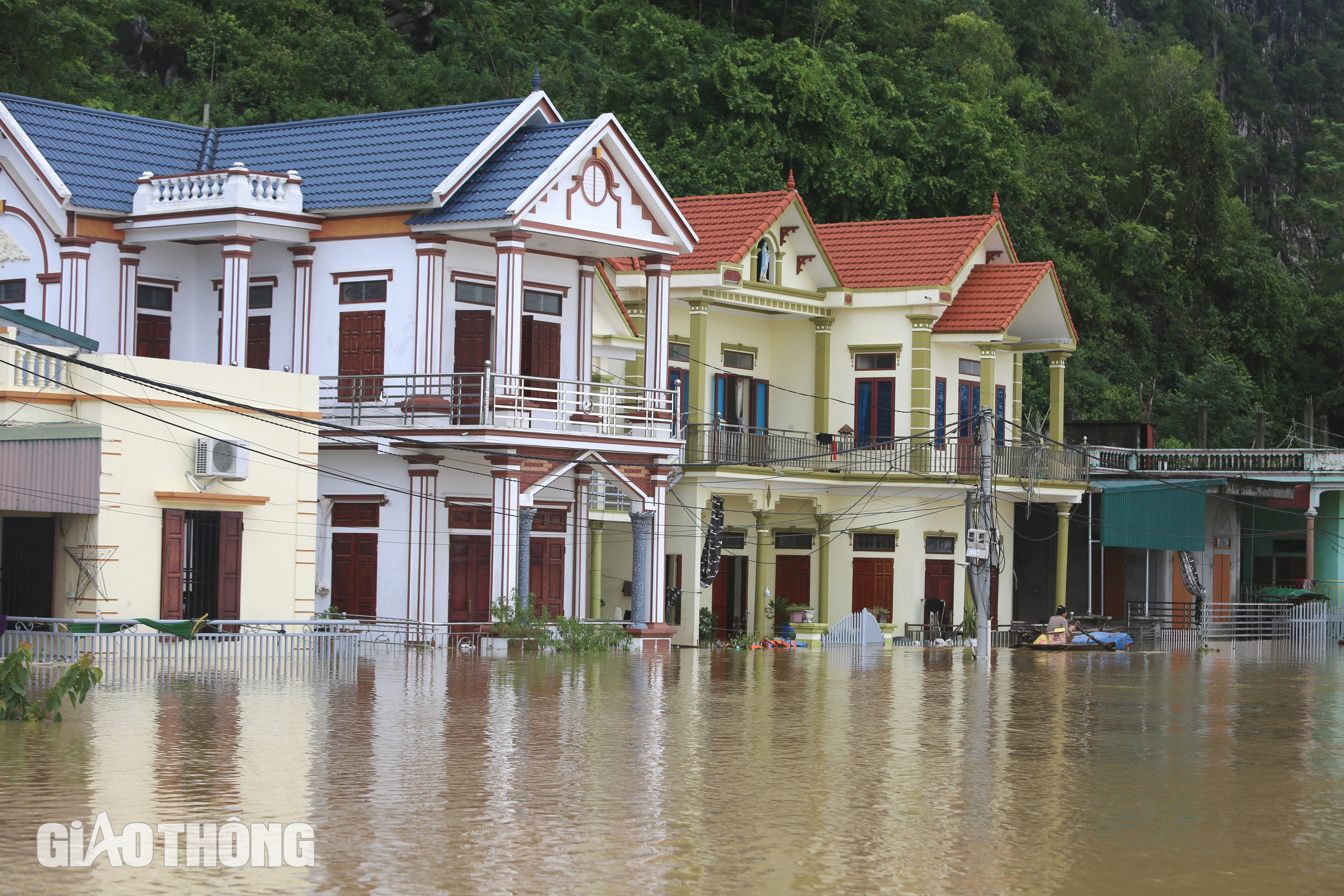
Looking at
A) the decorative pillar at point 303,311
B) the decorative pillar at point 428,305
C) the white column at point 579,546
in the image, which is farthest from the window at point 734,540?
the decorative pillar at point 303,311

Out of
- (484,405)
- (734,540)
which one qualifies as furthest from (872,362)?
(484,405)

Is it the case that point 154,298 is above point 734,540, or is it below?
above

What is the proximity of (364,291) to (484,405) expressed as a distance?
3.54 metres

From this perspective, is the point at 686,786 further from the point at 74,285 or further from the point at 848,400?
the point at 848,400

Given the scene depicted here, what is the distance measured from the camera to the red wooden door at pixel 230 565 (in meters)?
30.8

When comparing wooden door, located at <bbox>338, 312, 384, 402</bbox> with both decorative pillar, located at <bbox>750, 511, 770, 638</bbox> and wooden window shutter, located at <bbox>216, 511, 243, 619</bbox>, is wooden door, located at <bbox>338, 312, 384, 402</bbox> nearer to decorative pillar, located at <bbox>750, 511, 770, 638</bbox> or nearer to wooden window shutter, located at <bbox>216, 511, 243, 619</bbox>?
wooden window shutter, located at <bbox>216, 511, 243, 619</bbox>

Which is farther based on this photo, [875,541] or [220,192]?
[875,541]

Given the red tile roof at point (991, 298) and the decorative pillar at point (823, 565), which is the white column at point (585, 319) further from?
the red tile roof at point (991, 298)

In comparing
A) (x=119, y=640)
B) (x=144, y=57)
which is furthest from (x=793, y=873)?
(x=144, y=57)

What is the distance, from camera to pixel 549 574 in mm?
36938

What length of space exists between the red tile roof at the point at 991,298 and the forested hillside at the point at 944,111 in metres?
8.62

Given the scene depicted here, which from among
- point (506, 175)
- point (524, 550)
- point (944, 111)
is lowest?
point (524, 550)

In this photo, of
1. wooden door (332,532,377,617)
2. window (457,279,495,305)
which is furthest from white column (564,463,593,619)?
wooden door (332,532,377,617)

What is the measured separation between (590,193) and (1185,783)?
20141 mm
